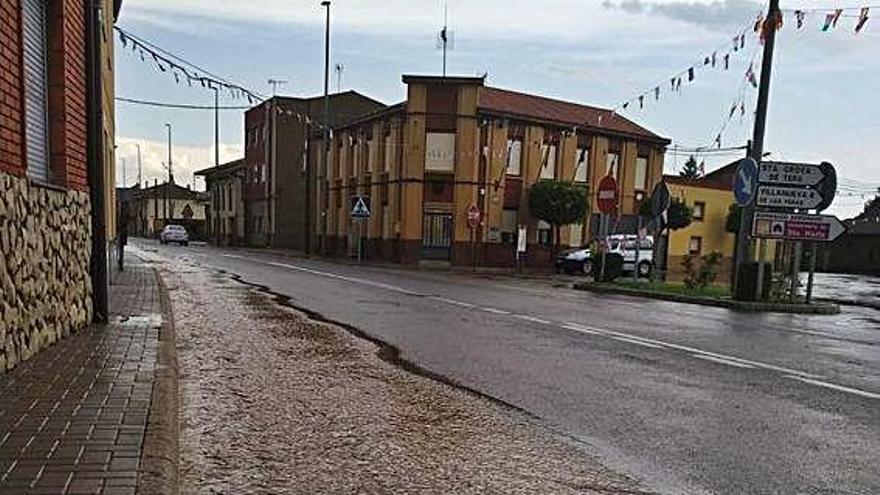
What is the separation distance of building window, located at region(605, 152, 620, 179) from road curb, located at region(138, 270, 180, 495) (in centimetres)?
3455

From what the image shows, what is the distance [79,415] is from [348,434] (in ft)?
5.78

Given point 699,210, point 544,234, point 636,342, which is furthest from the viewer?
point 699,210

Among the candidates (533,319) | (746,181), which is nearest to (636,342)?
(533,319)

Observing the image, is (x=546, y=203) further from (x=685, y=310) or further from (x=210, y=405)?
(x=210, y=405)

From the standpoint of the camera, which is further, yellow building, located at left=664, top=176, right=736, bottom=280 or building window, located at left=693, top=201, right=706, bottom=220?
building window, located at left=693, top=201, right=706, bottom=220

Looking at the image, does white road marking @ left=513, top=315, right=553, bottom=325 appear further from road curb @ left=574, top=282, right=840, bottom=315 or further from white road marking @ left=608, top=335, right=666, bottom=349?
road curb @ left=574, top=282, right=840, bottom=315

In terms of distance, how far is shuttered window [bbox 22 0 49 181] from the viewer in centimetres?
735

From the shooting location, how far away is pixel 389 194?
3662 centimetres

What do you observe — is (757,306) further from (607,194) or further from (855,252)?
(855,252)

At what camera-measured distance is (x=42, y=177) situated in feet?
26.1

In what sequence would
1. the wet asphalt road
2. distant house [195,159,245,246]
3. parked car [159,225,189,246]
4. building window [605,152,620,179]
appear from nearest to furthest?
the wet asphalt road, building window [605,152,620,179], parked car [159,225,189,246], distant house [195,159,245,246]

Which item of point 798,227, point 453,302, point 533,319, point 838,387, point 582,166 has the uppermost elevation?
point 582,166

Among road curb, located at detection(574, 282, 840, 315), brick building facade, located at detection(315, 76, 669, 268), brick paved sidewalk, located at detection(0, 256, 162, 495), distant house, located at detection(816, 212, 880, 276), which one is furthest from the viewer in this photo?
distant house, located at detection(816, 212, 880, 276)

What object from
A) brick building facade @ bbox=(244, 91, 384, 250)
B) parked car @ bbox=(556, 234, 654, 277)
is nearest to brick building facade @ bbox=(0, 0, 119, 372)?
parked car @ bbox=(556, 234, 654, 277)
